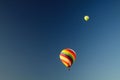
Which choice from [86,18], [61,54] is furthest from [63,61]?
[86,18]

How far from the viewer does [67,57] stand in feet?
195

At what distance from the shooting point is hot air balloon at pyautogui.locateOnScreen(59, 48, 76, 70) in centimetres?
5944

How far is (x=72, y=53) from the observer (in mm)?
60281

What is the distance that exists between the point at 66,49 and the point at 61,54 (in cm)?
139

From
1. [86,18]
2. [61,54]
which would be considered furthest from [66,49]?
[86,18]

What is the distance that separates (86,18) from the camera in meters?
75.4

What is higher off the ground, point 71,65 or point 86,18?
point 86,18

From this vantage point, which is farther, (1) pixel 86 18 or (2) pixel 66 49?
(1) pixel 86 18

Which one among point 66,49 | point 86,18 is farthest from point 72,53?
point 86,18

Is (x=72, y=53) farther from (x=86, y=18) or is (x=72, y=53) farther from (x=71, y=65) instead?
(x=86, y=18)

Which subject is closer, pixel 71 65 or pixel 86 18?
pixel 71 65

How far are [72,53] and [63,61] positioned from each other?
2.35m

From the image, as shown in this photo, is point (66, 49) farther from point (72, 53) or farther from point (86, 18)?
point (86, 18)

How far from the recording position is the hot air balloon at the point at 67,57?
59.4m
